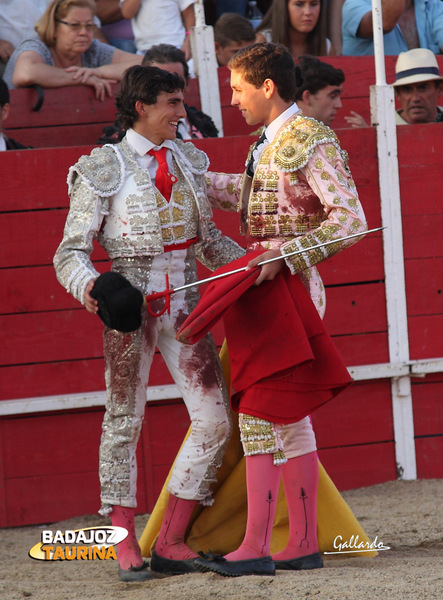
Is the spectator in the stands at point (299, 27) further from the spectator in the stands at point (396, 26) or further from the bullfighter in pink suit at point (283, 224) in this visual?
the bullfighter in pink suit at point (283, 224)

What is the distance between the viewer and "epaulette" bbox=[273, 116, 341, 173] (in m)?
3.20

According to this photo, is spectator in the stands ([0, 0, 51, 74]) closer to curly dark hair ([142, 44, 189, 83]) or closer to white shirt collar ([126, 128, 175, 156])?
curly dark hair ([142, 44, 189, 83])

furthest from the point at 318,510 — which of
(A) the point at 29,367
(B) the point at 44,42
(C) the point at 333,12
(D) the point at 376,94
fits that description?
(C) the point at 333,12

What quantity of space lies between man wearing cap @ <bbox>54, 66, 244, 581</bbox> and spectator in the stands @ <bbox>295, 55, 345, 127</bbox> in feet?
5.02

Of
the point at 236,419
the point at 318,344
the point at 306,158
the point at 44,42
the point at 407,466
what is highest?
the point at 44,42

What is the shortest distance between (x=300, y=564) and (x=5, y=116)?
2.50 meters

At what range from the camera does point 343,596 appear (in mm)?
2744

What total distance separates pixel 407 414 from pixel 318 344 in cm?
183

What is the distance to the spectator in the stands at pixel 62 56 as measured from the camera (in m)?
4.95

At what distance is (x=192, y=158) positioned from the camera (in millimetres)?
3535

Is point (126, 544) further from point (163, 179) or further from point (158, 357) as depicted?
point (158, 357)

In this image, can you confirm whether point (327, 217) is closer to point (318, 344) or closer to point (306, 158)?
point (306, 158)

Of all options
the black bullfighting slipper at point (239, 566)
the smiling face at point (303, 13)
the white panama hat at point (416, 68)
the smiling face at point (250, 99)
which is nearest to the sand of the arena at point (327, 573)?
the black bullfighting slipper at point (239, 566)

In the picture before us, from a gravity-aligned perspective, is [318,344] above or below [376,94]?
below
